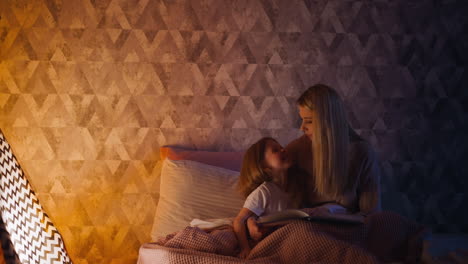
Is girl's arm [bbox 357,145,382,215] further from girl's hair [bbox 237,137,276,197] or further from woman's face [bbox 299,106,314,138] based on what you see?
girl's hair [bbox 237,137,276,197]

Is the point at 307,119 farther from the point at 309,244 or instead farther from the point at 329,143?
the point at 309,244

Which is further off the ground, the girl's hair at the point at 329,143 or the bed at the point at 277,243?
the girl's hair at the point at 329,143

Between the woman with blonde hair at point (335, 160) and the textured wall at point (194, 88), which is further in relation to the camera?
the textured wall at point (194, 88)

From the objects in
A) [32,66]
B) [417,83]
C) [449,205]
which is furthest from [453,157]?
[32,66]

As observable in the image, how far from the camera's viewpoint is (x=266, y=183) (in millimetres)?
2256

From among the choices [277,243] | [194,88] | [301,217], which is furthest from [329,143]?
[194,88]

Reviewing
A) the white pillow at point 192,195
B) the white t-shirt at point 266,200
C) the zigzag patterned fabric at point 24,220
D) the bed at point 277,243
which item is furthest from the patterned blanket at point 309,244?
the zigzag patterned fabric at point 24,220

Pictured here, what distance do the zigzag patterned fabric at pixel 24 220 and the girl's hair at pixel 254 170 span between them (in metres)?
1.08

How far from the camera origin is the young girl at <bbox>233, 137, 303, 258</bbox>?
216cm

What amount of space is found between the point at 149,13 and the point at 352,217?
1769 millimetres

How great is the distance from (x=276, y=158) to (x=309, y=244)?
0.57 metres

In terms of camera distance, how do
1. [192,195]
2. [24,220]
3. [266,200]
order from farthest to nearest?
1. [192,195]
2. [24,220]
3. [266,200]

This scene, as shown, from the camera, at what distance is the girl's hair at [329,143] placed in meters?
2.17

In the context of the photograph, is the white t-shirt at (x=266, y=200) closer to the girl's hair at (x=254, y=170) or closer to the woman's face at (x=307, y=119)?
the girl's hair at (x=254, y=170)
